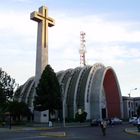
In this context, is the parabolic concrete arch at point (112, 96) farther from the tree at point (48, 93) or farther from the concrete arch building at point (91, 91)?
the tree at point (48, 93)

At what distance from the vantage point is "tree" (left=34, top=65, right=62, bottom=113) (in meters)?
72.0

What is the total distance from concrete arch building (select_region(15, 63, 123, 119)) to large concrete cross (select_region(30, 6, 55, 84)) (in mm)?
23814

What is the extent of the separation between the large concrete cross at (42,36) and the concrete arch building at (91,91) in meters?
23.8

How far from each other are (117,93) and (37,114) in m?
45.2

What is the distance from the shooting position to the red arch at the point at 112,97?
11550cm

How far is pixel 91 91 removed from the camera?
107250 mm

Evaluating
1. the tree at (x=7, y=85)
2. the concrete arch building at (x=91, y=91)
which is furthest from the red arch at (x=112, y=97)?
the tree at (x=7, y=85)

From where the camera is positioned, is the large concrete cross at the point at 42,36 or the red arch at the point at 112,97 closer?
the large concrete cross at the point at 42,36

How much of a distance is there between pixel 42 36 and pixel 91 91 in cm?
3551

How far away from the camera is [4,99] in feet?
269

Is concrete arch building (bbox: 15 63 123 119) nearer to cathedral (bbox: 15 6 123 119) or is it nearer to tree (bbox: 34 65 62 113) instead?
cathedral (bbox: 15 6 123 119)

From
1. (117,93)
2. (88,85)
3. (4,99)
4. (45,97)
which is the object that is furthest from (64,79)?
(45,97)

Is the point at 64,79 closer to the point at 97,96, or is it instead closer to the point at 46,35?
the point at 97,96

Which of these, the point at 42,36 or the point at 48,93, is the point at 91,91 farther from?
the point at 48,93
